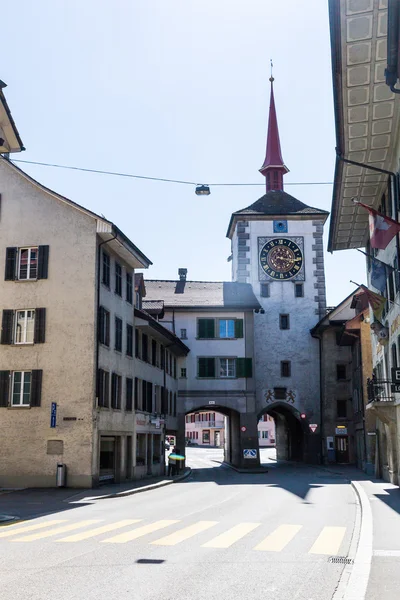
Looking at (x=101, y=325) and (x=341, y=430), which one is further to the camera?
(x=341, y=430)

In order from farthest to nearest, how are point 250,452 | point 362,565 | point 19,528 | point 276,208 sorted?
point 276,208 < point 250,452 < point 19,528 < point 362,565

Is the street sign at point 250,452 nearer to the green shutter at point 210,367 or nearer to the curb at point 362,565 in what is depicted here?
the green shutter at point 210,367

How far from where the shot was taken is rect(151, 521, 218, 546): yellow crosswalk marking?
13.1 metres

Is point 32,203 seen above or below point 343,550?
above

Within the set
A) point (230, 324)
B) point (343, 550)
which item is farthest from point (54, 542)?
point (230, 324)

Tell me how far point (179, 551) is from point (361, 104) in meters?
14.9

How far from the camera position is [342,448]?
5322 cm

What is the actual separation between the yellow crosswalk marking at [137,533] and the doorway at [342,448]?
125ft

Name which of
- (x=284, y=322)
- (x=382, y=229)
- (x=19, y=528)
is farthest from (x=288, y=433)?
(x=19, y=528)

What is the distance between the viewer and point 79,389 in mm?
29812

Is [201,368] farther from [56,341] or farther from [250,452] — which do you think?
[56,341]

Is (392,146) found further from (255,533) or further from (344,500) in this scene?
(255,533)

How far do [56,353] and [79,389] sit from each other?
1.89 metres

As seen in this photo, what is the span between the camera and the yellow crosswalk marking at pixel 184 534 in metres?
13.1
